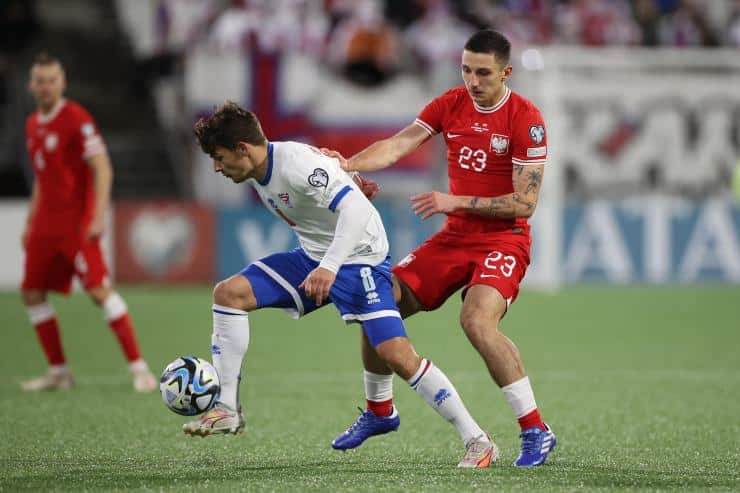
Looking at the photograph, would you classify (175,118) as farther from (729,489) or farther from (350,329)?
(729,489)

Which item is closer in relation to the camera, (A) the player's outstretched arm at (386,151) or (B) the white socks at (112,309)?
(A) the player's outstretched arm at (386,151)

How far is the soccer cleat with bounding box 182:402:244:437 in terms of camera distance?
19.2ft

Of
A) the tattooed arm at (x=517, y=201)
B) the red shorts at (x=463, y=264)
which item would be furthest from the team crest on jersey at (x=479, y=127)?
the red shorts at (x=463, y=264)

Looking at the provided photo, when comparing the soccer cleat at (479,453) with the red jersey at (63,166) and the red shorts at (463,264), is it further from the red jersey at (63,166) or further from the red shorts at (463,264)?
the red jersey at (63,166)

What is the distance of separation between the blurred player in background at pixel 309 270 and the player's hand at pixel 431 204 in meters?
0.21

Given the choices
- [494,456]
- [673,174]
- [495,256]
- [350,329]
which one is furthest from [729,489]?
[673,174]

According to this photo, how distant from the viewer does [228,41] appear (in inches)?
790

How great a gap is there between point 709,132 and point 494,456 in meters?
14.8

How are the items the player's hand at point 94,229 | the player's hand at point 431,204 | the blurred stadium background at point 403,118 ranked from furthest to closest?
the blurred stadium background at point 403,118 → the player's hand at point 94,229 → the player's hand at point 431,204

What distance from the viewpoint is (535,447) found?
6133mm

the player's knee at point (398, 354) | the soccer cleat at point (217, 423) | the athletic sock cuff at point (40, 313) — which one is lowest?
the athletic sock cuff at point (40, 313)

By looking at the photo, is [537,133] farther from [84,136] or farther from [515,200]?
[84,136]

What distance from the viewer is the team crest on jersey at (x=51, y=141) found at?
909cm

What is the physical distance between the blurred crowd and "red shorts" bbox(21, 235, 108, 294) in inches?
435
